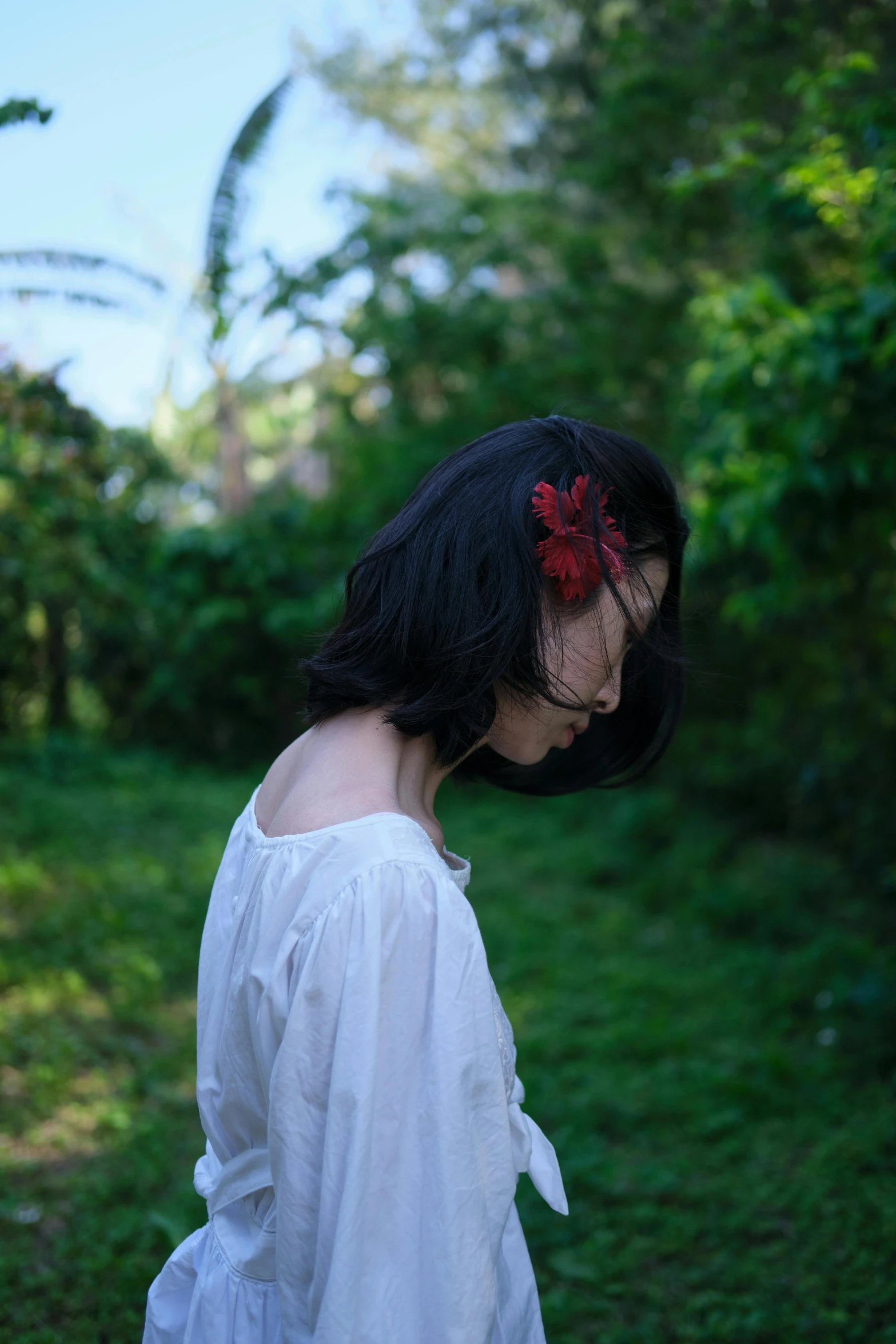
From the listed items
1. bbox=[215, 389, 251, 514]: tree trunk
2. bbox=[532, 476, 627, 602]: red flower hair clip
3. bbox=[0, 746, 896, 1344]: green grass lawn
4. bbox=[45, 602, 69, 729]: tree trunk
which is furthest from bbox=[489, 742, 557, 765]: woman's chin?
bbox=[215, 389, 251, 514]: tree trunk

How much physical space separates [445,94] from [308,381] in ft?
14.6

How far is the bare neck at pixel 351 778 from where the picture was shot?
115cm

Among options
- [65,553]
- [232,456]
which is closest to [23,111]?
[65,553]

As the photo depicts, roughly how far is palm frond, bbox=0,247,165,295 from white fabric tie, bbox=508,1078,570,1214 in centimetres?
293

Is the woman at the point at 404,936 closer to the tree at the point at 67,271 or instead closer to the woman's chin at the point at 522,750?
the woman's chin at the point at 522,750

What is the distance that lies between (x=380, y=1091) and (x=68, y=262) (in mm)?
3264

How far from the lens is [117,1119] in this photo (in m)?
3.38

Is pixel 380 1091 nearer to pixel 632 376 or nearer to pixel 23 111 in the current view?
pixel 23 111

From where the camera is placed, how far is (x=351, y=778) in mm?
1173

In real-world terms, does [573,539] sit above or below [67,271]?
below

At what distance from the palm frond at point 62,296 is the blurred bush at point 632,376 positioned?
283mm

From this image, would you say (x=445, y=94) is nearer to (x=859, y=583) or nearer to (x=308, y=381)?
(x=308, y=381)

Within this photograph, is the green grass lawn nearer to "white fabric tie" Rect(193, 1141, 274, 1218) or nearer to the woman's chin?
"white fabric tie" Rect(193, 1141, 274, 1218)

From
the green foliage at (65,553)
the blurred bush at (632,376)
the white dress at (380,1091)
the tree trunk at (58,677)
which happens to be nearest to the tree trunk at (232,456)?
the blurred bush at (632,376)
